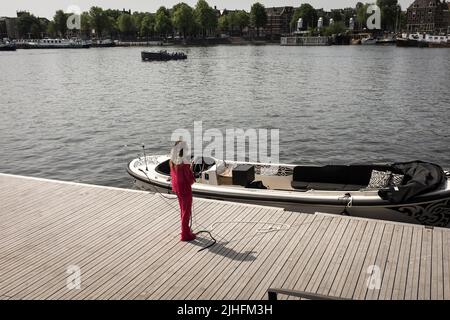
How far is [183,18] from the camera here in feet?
578

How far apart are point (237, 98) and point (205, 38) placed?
154066mm

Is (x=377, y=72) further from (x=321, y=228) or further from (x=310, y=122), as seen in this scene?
(x=321, y=228)

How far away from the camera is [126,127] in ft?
108

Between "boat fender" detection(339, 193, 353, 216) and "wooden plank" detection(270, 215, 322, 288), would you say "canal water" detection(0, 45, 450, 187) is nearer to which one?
"boat fender" detection(339, 193, 353, 216)

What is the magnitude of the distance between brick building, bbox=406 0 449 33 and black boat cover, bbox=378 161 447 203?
187m

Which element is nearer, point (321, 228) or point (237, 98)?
point (321, 228)

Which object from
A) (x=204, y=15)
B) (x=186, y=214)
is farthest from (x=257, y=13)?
(x=186, y=214)

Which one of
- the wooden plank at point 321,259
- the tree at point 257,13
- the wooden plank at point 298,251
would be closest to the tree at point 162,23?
the tree at point 257,13

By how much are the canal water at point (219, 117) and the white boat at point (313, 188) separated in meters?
7.01

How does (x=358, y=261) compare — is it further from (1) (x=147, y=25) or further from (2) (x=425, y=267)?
(1) (x=147, y=25)

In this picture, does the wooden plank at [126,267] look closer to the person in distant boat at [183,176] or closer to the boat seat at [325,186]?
the person in distant boat at [183,176]

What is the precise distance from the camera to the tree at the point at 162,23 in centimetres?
18050

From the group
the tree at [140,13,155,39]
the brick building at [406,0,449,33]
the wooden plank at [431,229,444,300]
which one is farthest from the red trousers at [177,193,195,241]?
the brick building at [406,0,449,33]

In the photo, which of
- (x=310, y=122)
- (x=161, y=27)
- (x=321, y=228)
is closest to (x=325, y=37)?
(x=161, y=27)
